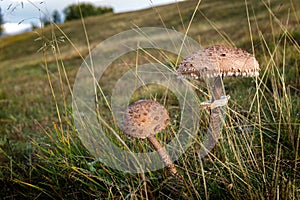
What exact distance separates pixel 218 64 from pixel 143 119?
421 millimetres

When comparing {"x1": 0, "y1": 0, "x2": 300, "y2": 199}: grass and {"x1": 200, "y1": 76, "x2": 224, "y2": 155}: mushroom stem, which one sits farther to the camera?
{"x1": 200, "y1": 76, "x2": 224, "y2": 155}: mushroom stem

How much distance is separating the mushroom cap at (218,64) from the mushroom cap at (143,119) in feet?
0.77

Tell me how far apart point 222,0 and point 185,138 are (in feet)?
50.8

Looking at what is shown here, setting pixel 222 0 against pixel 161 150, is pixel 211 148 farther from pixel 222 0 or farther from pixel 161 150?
pixel 222 0

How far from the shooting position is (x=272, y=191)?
1527 mm

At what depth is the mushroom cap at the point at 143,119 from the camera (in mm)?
1642

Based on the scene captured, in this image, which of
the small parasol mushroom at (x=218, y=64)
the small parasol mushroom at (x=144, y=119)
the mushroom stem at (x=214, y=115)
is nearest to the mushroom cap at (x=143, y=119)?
the small parasol mushroom at (x=144, y=119)

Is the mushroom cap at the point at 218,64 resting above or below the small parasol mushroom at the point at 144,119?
above

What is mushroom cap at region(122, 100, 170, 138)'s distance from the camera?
164 centimetres

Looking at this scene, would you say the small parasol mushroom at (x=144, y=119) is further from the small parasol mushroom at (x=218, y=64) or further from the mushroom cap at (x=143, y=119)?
the small parasol mushroom at (x=218, y=64)

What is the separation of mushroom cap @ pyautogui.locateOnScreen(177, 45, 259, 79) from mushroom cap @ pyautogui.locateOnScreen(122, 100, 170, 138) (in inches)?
9.2

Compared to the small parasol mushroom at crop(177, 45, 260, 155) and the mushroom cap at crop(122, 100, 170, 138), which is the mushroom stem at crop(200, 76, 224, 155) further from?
the mushroom cap at crop(122, 100, 170, 138)

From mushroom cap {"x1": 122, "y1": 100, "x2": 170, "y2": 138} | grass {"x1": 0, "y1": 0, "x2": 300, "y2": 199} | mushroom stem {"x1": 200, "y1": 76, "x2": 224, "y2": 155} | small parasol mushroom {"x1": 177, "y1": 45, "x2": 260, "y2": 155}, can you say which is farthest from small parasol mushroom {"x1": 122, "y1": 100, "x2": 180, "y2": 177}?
mushroom stem {"x1": 200, "y1": 76, "x2": 224, "y2": 155}

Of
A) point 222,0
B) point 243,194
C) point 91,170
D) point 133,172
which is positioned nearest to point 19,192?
point 91,170
